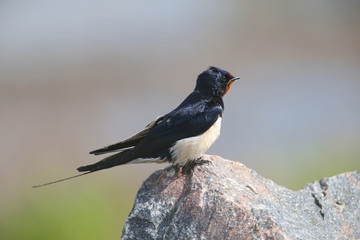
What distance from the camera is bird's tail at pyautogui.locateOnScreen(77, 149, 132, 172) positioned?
4.47 meters

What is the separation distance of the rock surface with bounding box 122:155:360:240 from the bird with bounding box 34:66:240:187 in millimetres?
147

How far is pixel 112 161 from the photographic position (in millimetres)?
4527

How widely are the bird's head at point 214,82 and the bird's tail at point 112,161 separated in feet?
3.30

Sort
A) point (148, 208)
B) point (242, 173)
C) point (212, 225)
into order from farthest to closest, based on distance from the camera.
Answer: point (242, 173) < point (148, 208) < point (212, 225)

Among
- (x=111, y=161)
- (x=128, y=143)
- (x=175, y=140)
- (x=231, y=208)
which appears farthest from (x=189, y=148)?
(x=231, y=208)

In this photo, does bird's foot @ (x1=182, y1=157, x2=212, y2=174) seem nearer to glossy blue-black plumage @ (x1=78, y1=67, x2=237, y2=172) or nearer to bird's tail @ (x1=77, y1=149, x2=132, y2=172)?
glossy blue-black plumage @ (x1=78, y1=67, x2=237, y2=172)

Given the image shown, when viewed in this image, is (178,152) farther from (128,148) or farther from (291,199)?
(291,199)

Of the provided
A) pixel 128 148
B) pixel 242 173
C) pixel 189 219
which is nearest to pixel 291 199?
pixel 242 173

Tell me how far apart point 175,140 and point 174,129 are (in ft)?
0.33

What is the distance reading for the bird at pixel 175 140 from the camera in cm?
459

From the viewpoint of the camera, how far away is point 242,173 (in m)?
4.87

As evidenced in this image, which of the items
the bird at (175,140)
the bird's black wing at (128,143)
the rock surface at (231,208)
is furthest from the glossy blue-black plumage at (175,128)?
the rock surface at (231,208)

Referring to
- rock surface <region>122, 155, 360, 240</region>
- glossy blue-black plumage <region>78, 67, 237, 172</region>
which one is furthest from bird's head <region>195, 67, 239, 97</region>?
rock surface <region>122, 155, 360, 240</region>

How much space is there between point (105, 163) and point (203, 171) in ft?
2.79
